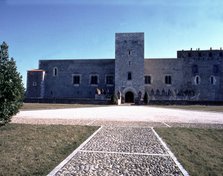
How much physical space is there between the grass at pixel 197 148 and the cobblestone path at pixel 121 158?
0.30 m

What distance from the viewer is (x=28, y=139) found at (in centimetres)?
603

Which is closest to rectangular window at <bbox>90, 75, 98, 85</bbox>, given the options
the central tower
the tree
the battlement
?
the central tower

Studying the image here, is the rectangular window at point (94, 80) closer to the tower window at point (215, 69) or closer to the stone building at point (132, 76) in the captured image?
the stone building at point (132, 76)

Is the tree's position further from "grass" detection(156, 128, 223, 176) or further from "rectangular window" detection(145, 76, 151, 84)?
"rectangular window" detection(145, 76, 151, 84)

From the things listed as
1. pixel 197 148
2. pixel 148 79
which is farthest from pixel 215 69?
pixel 197 148

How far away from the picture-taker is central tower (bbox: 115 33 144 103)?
33.0 m

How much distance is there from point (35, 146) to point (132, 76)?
93.0 ft

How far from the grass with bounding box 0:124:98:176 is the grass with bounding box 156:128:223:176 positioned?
2.75 m

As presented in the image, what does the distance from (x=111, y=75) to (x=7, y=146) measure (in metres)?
30.7

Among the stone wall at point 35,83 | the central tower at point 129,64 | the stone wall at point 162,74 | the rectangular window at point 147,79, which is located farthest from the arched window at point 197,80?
the stone wall at point 35,83

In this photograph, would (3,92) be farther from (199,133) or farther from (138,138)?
(199,133)

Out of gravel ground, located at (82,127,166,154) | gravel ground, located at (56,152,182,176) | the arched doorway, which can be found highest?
the arched doorway

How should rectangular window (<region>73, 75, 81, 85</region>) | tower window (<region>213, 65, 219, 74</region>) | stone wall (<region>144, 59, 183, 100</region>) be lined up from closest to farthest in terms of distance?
stone wall (<region>144, 59, 183, 100</region>)
tower window (<region>213, 65, 219, 74</region>)
rectangular window (<region>73, 75, 81, 85</region>)

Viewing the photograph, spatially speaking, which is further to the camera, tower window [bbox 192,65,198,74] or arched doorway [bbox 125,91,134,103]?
tower window [bbox 192,65,198,74]
